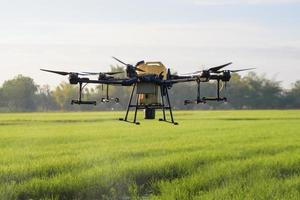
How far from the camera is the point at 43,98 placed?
6550cm

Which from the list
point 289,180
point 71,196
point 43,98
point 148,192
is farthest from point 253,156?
point 43,98

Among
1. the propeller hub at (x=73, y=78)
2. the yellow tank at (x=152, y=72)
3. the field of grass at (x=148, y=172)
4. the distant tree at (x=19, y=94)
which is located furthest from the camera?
the distant tree at (x=19, y=94)

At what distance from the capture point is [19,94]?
115ft

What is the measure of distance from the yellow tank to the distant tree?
1284 cm

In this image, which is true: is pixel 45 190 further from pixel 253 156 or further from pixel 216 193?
pixel 253 156

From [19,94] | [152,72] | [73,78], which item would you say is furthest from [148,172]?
[19,94]

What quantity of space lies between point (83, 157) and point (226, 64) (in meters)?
11.5

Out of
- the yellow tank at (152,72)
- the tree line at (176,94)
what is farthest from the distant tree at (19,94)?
the yellow tank at (152,72)

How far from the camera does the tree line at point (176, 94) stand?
93.8 ft

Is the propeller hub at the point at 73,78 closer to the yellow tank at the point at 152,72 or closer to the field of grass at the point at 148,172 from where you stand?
the yellow tank at the point at 152,72

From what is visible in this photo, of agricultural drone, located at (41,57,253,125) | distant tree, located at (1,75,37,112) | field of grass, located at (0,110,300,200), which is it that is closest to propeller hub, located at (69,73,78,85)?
agricultural drone, located at (41,57,253,125)

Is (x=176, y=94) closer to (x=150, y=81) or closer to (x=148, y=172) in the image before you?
(x=148, y=172)

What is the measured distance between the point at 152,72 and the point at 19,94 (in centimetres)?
2522

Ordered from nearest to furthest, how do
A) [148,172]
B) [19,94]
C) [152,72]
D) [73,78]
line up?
[73,78] < [152,72] < [148,172] < [19,94]
